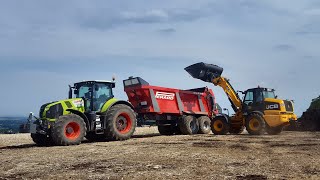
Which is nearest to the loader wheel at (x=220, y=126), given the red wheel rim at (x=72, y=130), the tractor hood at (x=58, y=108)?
the tractor hood at (x=58, y=108)

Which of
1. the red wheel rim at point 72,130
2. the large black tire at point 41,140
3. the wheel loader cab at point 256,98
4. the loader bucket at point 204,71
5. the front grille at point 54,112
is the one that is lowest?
the large black tire at point 41,140

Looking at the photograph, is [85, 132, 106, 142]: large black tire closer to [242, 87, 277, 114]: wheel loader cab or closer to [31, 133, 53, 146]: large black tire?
[31, 133, 53, 146]: large black tire

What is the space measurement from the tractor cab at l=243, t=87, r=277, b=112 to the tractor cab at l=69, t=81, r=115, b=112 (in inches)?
312

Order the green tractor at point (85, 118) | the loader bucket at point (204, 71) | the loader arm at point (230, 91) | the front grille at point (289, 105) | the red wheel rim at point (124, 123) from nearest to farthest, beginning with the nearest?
the green tractor at point (85, 118)
the red wheel rim at point (124, 123)
the front grille at point (289, 105)
the loader arm at point (230, 91)
the loader bucket at point (204, 71)

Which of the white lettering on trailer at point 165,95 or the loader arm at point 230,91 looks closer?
the white lettering on trailer at point 165,95

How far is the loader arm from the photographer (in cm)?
2128

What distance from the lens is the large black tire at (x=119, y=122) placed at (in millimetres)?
15422

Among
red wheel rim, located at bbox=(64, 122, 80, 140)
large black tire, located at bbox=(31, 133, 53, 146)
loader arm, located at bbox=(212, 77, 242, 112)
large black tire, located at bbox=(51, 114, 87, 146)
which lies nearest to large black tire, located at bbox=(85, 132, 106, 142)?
large black tire, located at bbox=(31, 133, 53, 146)

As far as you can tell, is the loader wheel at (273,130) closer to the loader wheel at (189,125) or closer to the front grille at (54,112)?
the loader wheel at (189,125)

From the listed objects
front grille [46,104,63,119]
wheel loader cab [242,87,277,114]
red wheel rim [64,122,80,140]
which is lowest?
red wheel rim [64,122,80,140]

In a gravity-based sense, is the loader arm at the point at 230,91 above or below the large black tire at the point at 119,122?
above

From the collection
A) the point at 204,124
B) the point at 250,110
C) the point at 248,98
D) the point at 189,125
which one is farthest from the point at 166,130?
the point at 248,98

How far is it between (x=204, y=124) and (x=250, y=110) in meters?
2.70

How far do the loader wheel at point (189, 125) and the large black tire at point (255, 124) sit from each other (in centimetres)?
289
